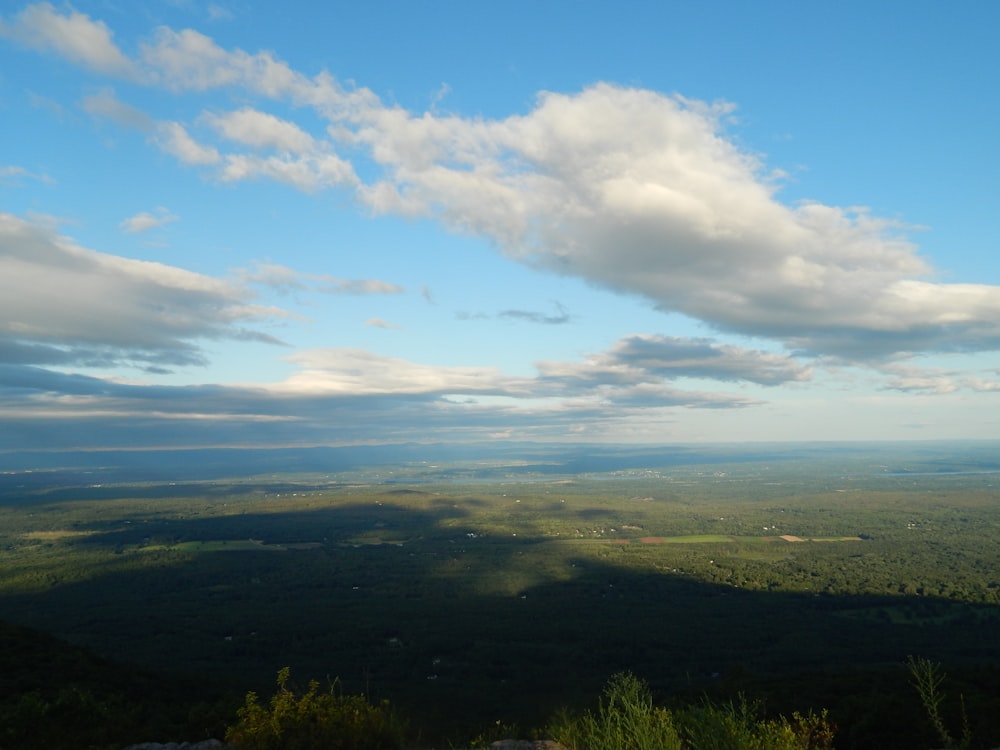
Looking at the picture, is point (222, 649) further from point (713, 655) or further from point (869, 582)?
point (869, 582)

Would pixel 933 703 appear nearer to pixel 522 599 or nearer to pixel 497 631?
pixel 497 631

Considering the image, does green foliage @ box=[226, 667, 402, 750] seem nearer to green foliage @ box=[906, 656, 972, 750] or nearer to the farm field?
green foliage @ box=[906, 656, 972, 750]

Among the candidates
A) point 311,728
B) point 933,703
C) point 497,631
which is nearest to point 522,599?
point 497,631

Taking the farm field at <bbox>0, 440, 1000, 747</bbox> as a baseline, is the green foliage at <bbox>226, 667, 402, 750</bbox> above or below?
above

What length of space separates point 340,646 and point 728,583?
48.1m

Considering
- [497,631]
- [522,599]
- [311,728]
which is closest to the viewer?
[311,728]

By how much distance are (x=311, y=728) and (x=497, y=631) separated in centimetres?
4663

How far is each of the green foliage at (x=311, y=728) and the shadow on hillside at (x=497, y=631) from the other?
334 inches

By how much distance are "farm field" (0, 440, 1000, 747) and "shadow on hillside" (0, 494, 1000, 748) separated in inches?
11.7

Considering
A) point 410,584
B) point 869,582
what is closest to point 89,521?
point 410,584

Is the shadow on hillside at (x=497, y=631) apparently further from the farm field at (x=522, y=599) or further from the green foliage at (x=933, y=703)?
the green foliage at (x=933, y=703)

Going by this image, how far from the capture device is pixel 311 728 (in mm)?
10031

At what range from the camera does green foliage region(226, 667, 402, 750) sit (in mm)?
9875

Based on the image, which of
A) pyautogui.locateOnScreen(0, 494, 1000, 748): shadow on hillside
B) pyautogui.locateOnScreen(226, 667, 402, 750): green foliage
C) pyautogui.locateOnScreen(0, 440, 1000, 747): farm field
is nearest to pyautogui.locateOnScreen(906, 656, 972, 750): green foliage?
pyautogui.locateOnScreen(0, 494, 1000, 748): shadow on hillside
